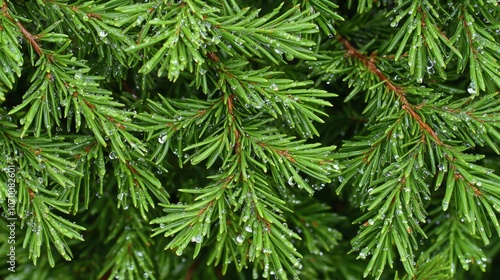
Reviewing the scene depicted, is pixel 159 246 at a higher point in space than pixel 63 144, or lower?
lower

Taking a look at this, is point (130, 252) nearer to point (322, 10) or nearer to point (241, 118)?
point (241, 118)

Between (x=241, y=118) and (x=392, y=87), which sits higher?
(x=392, y=87)

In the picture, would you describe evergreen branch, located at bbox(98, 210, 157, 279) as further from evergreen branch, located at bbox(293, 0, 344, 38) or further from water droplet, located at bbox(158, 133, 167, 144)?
evergreen branch, located at bbox(293, 0, 344, 38)

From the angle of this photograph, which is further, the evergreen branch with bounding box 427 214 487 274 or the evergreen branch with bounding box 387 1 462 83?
the evergreen branch with bounding box 427 214 487 274

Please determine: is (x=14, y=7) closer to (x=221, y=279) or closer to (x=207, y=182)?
(x=207, y=182)

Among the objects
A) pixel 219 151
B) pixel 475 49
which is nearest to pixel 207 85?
pixel 219 151

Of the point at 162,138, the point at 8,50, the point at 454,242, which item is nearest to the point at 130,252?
the point at 162,138

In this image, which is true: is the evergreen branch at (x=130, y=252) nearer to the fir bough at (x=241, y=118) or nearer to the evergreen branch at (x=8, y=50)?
the fir bough at (x=241, y=118)

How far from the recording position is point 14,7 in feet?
2.00

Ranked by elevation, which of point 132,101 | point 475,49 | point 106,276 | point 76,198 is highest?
point 475,49

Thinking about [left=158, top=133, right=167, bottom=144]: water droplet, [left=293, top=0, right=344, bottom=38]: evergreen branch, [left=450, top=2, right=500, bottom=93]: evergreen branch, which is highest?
[left=450, top=2, right=500, bottom=93]: evergreen branch

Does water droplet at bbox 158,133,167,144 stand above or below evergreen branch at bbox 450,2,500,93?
below

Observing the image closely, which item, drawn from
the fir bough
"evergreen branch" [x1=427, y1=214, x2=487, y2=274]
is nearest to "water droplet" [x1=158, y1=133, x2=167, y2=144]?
the fir bough

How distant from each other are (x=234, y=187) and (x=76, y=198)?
0.61ft
